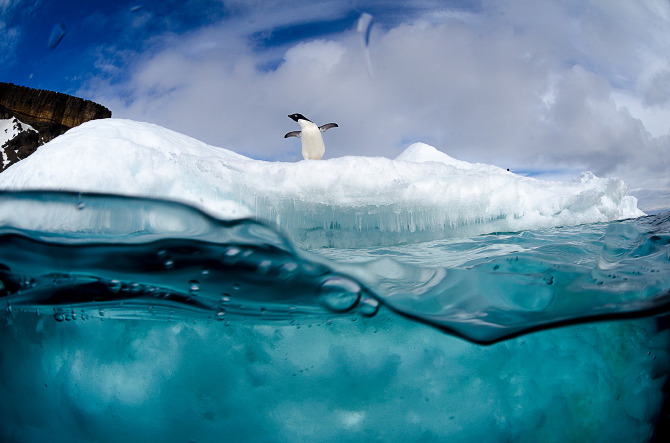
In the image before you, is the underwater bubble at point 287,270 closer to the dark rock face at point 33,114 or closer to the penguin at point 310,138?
the penguin at point 310,138

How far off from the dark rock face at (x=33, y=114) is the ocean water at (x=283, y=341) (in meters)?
16.2

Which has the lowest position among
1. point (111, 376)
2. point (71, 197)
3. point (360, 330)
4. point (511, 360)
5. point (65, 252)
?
point (111, 376)

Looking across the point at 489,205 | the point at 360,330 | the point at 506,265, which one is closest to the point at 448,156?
the point at 489,205

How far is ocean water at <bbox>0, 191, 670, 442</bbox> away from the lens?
1750 mm

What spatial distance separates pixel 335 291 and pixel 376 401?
1.63 ft

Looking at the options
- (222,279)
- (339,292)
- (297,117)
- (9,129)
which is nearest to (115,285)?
(222,279)

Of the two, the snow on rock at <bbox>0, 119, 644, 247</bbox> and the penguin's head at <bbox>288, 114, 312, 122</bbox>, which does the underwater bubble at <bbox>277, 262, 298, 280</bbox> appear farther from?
the penguin's head at <bbox>288, 114, 312, 122</bbox>

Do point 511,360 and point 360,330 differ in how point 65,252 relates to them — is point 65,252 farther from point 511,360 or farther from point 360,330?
point 511,360

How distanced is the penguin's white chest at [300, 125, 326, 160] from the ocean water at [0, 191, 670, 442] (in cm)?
875

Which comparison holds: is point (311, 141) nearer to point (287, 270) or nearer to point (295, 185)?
point (295, 185)

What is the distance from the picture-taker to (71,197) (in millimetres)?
1723

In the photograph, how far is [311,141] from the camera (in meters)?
10.5

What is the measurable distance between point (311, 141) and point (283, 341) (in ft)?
29.7

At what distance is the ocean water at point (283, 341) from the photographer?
175cm
